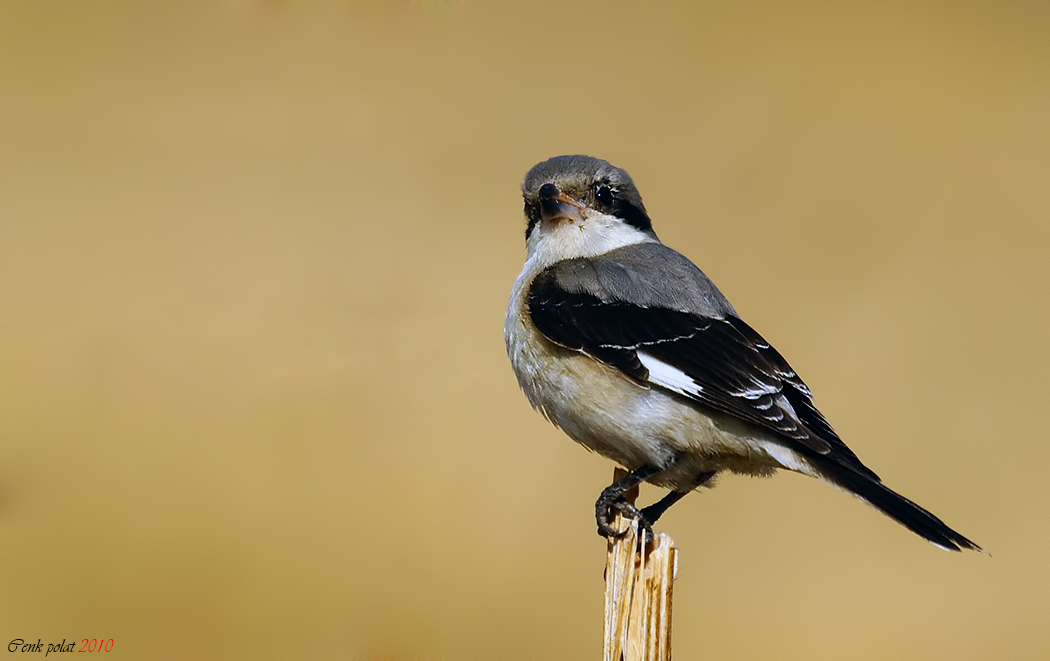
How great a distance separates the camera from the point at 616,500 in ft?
8.21

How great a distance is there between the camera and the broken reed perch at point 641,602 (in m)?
1.99

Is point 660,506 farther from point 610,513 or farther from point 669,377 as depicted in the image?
point 669,377

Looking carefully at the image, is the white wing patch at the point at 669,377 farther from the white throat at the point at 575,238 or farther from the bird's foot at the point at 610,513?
the white throat at the point at 575,238

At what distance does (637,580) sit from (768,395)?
618 millimetres

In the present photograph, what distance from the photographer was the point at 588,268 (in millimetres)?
2789

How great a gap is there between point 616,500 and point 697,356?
17.4 inches

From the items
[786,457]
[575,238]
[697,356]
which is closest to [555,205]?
[575,238]

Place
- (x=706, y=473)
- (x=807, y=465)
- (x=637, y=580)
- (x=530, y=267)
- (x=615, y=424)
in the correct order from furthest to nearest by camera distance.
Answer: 1. (x=530, y=267)
2. (x=706, y=473)
3. (x=615, y=424)
4. (x=807, y=465)
5. (x=637, y=580)

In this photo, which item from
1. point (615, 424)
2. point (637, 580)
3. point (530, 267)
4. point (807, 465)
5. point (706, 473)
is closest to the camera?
point (637, 580)

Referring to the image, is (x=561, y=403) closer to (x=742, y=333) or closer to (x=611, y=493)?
(x=611, y=493)

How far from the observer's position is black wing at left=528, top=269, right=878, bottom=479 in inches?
90.9

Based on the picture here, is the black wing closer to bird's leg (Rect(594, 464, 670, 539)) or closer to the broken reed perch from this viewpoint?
bird's leg (Rect(594, 464, 670, 539))

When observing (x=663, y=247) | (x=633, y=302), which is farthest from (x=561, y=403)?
(x=663, y=247)

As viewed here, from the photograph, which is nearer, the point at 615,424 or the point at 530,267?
the point at 615,424
